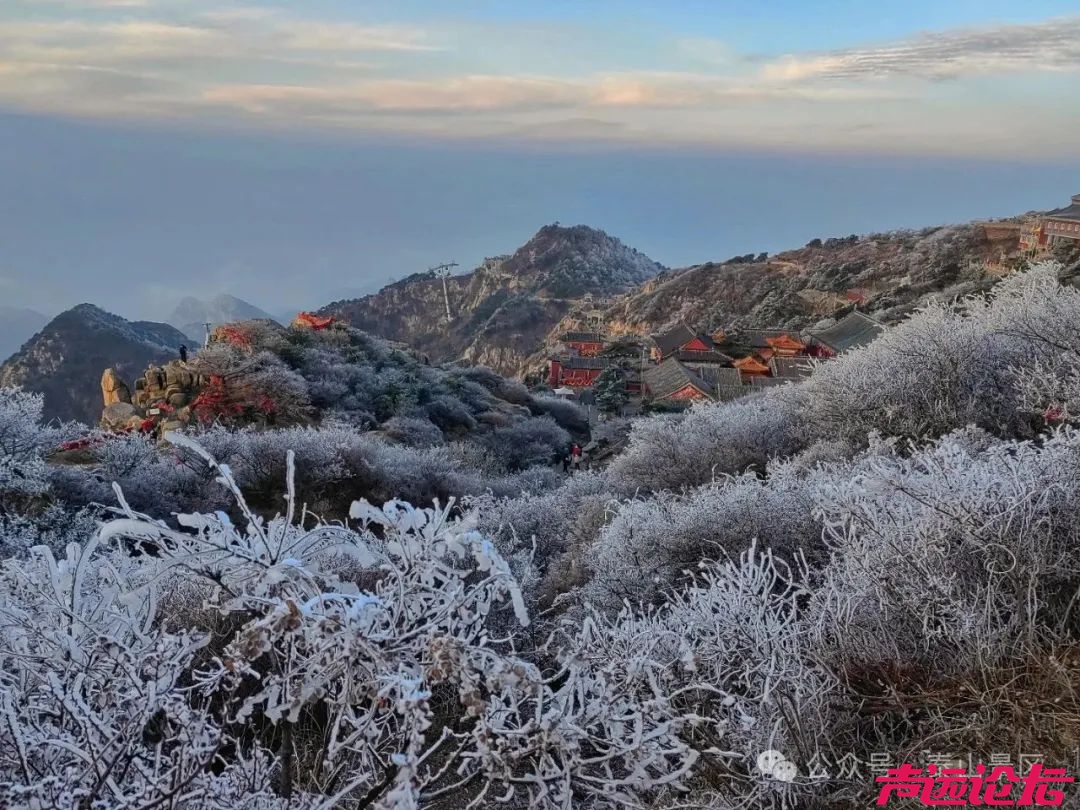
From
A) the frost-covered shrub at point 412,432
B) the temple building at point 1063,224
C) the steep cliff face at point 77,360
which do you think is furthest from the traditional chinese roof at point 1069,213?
the steep cliff face at point 77,360

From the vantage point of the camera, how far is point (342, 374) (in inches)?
1017

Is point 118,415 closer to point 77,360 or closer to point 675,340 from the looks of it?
point 675,340

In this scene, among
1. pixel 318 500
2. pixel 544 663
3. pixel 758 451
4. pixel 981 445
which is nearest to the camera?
pixel 544 663

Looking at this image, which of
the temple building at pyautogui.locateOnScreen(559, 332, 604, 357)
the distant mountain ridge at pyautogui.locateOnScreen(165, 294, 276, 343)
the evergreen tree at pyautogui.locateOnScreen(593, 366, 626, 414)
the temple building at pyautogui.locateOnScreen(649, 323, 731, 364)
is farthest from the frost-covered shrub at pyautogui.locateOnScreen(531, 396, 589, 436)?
the distant mountain ridge at pyautogui.locateOnScreen(165, 294, 276, 343)

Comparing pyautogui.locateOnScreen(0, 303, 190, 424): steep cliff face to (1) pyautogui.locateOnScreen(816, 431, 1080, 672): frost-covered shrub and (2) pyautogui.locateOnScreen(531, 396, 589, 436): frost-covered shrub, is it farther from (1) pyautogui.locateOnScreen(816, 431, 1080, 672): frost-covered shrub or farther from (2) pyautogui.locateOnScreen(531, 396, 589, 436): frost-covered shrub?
(1) pyautogui.locateOnScreen(816, 431, 1080, 672): frost-covered shrub

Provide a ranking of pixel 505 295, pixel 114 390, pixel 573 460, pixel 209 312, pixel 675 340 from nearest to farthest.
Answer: pixel 114 390, pixel 573 460, pixel 675 340, pixel 505 295, pixel 209 312

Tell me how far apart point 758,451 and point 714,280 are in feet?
201

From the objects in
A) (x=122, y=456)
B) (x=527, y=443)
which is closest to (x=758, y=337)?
(x=527, y=443)

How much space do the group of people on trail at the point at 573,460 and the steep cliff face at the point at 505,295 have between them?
5422 centimetres

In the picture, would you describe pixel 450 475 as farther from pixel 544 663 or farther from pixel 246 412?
pixel 544 663

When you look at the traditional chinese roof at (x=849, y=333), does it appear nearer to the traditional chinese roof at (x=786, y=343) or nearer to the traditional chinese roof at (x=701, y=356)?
the traditional chinese roof at (x=786, y=343)

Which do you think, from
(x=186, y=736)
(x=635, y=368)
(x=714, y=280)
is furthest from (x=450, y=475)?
(x=714, y=280)

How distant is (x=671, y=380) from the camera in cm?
3366

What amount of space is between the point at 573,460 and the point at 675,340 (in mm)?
22191
